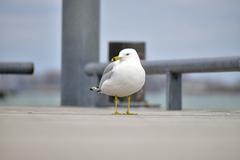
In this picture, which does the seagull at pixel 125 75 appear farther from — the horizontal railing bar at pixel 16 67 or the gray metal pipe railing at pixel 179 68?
the horizontal railing bar at pixel 16 67

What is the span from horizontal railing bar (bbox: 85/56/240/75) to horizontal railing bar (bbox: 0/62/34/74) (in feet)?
9.87

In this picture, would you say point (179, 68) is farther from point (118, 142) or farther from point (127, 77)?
point (118, 142)

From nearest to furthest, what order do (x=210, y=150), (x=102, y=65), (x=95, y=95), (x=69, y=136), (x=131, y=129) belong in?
(x=210, y=150) < (x=69, y=136) < (x=131, y=129) < (x=102, y=65) < (x=95, y=95)

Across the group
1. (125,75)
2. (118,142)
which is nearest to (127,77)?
(125,75)

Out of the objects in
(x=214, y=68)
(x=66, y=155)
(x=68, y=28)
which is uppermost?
(x=68, y=28)

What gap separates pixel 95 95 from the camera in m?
16.0

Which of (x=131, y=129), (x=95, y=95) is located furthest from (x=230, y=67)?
(x=131, y=129)

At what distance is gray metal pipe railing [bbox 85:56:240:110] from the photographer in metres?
12.2

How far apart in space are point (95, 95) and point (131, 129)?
965 cm

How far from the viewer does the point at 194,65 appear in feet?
42.0

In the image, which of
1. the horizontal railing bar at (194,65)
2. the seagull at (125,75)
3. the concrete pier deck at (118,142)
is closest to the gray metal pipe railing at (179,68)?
the horizontal railing bar at (194,65)

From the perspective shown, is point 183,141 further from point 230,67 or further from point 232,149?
Answer: point 230,67

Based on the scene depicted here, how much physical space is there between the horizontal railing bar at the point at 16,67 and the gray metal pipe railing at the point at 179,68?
3.01m

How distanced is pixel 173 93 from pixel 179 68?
0.69 metres
